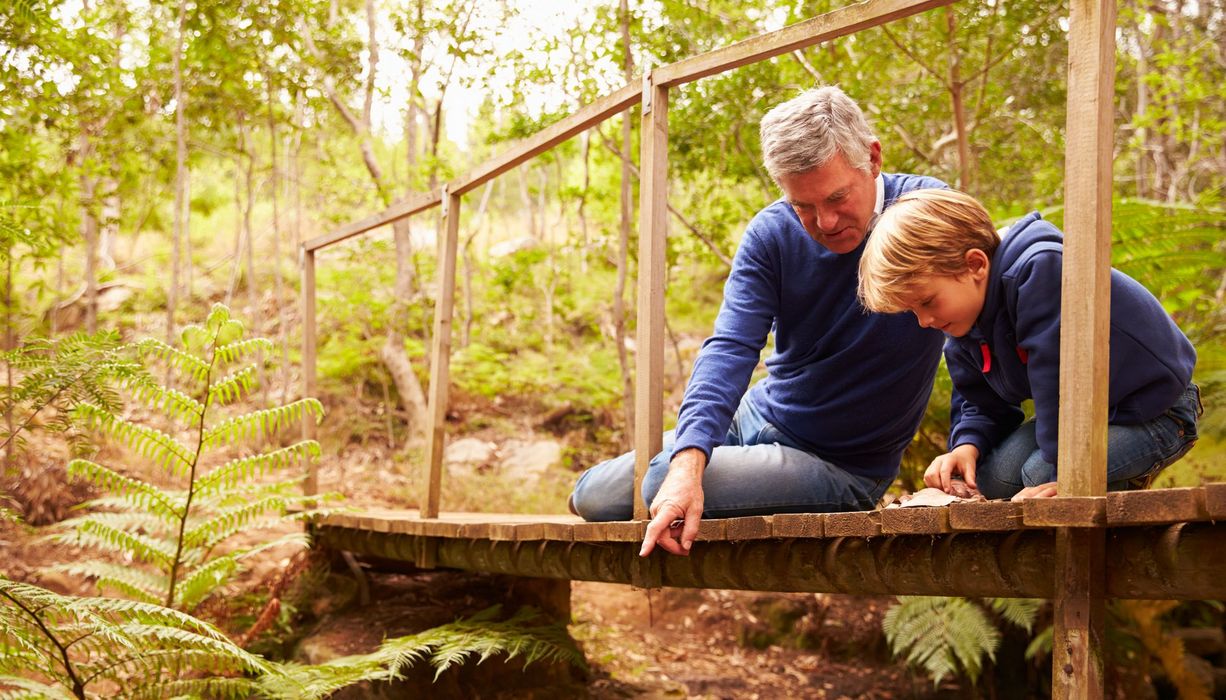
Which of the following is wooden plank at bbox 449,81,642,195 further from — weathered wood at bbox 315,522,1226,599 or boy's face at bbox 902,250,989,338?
weathered wood at bbox 315,522,1226,599

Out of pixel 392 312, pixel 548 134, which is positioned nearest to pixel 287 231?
pixel 392 312

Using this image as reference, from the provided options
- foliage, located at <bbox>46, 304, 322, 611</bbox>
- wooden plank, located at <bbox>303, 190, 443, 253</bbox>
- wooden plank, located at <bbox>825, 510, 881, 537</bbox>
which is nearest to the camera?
wooden plank, located at <bbox>825, 510, 881, 537</bbox>

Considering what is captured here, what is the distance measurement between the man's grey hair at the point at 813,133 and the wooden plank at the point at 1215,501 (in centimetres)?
115

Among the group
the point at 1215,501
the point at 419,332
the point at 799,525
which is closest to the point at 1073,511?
the point at 1215,501

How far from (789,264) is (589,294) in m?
10.1

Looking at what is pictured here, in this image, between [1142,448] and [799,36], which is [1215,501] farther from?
[799,36]

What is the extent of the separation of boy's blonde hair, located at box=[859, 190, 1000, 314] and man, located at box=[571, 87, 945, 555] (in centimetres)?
31

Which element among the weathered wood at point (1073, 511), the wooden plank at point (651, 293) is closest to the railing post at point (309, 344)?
the wooden plank at point (651, 293)

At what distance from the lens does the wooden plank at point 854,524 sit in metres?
2.14

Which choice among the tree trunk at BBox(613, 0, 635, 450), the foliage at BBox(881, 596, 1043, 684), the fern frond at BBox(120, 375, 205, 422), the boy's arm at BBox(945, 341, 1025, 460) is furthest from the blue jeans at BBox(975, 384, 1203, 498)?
the tree trunk at BBox(613, 0, 635, 450)

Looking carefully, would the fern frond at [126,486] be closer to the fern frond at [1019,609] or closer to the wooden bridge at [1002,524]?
the wooden bridge at [1002,524]

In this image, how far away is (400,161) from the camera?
1394cm

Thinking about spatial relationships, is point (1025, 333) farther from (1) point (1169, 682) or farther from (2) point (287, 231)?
(2) point (287, 231)

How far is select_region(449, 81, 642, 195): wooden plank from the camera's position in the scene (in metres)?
3.12
